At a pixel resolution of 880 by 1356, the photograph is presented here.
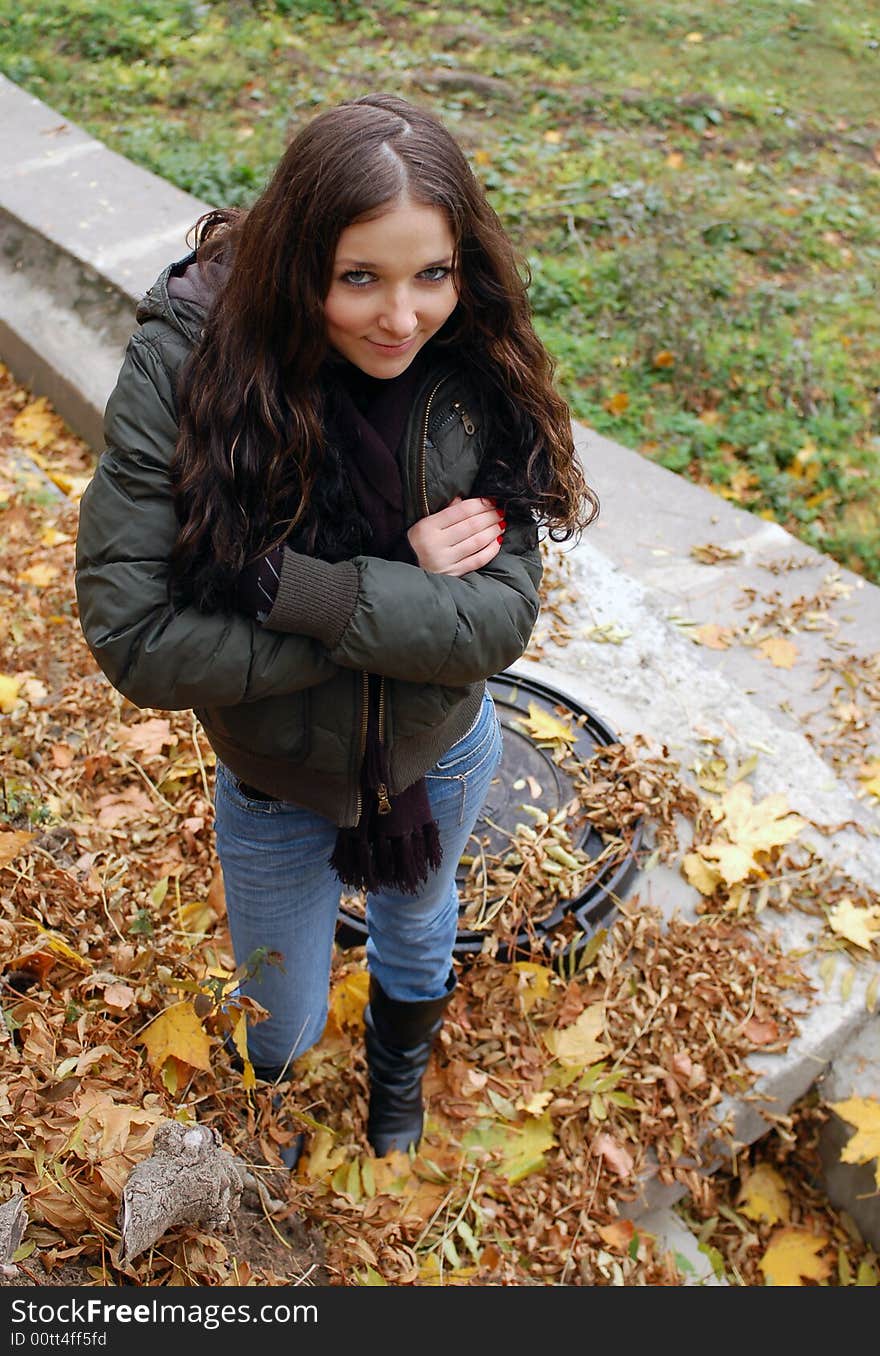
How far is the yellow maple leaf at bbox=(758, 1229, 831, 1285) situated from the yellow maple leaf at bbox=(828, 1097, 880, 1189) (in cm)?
27

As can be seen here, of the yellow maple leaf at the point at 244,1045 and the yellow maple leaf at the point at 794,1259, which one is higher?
the yellow maple leaf at the point at 244,1045

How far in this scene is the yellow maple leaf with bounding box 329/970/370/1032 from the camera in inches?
117

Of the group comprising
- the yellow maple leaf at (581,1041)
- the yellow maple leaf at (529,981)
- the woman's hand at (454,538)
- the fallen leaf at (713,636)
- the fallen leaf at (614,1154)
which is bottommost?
the fallen leaf at (614,1154)

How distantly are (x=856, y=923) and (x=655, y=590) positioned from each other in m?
1.61

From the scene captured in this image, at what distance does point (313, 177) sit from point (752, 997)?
7.54ft

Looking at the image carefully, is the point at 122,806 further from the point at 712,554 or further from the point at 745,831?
the point at 712,554

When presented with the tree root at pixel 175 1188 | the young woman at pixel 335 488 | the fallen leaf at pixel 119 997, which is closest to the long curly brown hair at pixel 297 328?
the young woman at pixel 335 488

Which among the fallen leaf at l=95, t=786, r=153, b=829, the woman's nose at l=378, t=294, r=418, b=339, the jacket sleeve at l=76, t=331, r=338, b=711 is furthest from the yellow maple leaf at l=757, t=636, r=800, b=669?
the woman's nose at l=378, t=294, r=418, b=339

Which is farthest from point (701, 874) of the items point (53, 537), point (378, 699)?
point (53, 537)

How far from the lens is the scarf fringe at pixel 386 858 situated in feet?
6.85

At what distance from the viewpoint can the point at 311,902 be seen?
7.36 feet

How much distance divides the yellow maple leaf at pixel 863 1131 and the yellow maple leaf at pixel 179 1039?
163cm

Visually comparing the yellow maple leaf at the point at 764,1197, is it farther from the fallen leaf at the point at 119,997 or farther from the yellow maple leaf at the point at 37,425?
the yellow maple leaf at the point at 37,425

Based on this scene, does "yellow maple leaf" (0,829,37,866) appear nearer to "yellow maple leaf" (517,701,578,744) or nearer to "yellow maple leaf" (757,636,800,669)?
"yellow maple leaf" (517,701,578,744)
